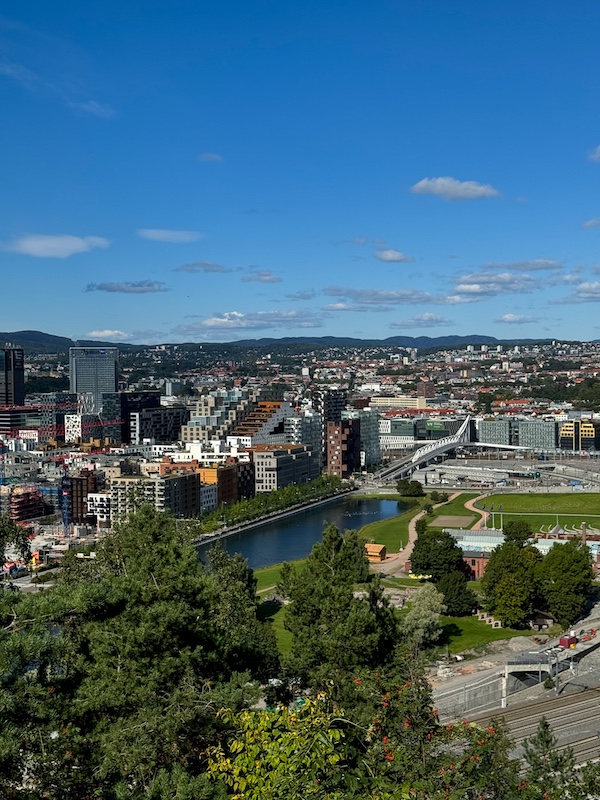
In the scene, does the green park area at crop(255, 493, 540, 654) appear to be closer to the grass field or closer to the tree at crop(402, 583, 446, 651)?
the grass field

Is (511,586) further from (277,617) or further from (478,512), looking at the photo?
(478,512)

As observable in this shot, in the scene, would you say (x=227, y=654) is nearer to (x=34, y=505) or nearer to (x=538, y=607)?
(x=538, y=607)

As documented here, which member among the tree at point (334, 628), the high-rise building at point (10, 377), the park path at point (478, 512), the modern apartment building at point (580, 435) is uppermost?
the high-rise building at point (10, 377)

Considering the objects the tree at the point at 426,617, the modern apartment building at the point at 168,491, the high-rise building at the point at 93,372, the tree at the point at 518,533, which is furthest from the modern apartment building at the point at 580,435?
the tree at the point at 426,617

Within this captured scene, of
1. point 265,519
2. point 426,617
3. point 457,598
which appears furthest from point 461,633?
point 265,519

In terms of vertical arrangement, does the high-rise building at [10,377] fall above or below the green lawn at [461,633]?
above

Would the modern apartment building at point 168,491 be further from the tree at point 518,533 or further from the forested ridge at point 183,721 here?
the forested ridge at point 183,721

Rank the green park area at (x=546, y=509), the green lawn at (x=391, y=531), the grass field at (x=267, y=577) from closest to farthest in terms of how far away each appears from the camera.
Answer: the grass field at (x=267, y=577) < the green lawn at (x=391, y=531) < the green park area at (x=546, y=509)
